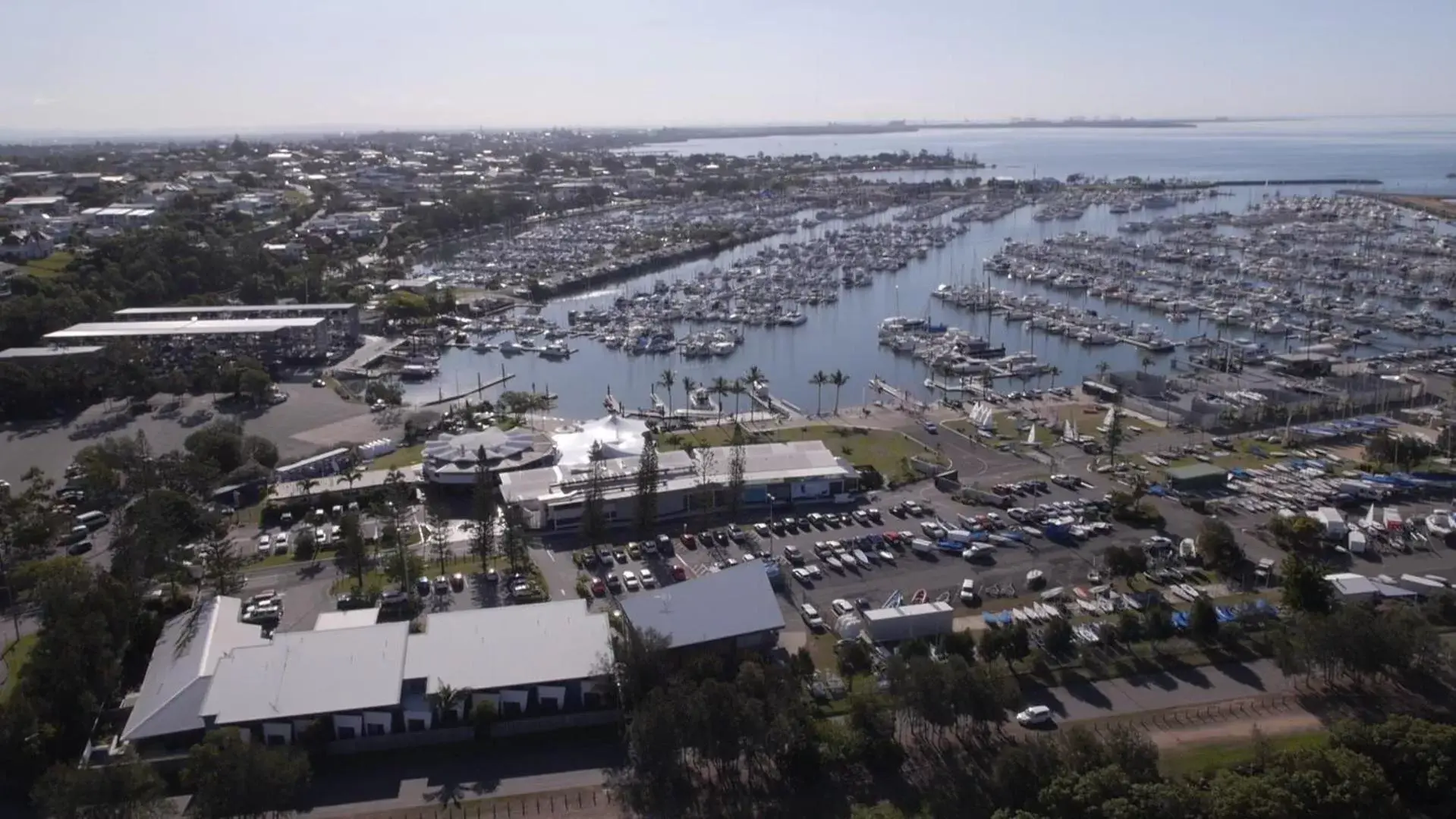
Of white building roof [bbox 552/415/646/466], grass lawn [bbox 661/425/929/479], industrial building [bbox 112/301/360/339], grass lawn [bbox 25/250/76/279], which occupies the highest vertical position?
grass lawn [bbox 25/250/76/279]

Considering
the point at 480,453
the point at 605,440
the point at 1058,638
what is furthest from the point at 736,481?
the point at 1058,638

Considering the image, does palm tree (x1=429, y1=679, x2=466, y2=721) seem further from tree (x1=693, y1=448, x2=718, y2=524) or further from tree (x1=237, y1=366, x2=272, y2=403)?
tree (x1=237, y1=366, x2=272, y2=403)

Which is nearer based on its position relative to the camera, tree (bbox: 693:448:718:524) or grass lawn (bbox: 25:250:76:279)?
tree (bbox: 693:448:718:524)

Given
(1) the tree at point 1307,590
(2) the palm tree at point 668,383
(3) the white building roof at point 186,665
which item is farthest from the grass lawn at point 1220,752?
(2) the palm tree at point 668,383

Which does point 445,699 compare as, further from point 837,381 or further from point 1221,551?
point 837,381

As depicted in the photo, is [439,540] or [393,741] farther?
[439,540]

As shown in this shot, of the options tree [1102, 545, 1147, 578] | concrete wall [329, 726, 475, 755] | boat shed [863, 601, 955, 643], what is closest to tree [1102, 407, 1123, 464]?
tree [1102, 545, 1147, 578]
